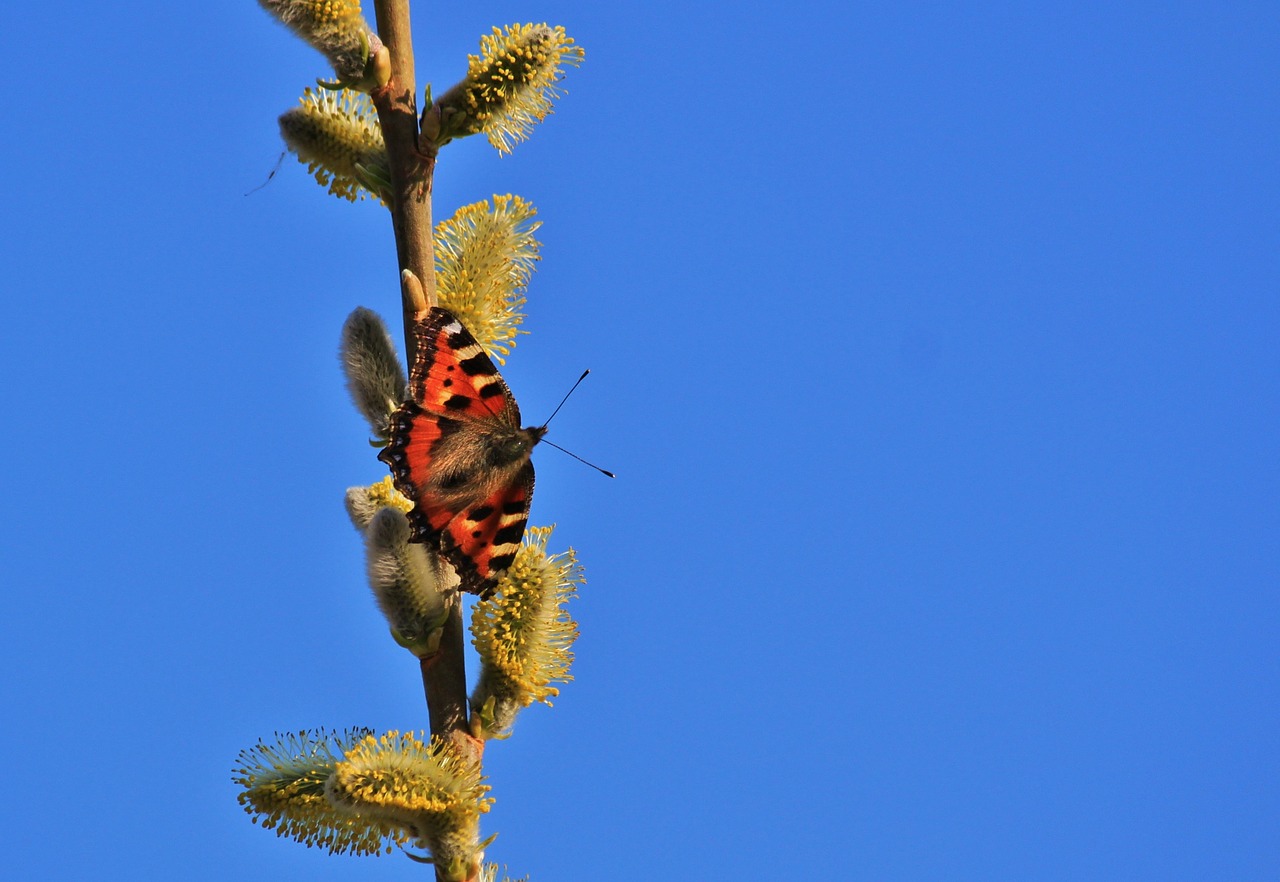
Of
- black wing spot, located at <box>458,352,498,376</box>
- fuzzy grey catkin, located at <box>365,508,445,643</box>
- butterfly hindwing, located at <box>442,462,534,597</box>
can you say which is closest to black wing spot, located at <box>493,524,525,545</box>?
butterfly hindwing, located at <box>442,462,534,597</box>

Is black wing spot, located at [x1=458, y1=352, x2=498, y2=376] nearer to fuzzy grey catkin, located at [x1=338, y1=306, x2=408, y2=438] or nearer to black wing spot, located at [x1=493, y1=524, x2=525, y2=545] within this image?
fuzzy grey catkin, located at [x1=338, y1=306, x2=408, y2=438]

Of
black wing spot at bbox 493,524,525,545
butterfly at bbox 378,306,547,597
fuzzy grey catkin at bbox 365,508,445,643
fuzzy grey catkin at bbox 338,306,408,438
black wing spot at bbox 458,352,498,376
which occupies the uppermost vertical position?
fuzzy grey catkin at bbox 338,306,408,438

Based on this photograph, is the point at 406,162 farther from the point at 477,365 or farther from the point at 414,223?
the point at 477,365

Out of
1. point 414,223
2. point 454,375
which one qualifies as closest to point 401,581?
point 454,375

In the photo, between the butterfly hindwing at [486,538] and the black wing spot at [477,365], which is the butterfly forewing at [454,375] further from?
the butterfly hindwing at [486,538]

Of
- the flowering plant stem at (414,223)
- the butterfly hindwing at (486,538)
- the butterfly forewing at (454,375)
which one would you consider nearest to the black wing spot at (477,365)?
the butterfly forewing at (454,375)

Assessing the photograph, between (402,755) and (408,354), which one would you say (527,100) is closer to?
(408,354)
